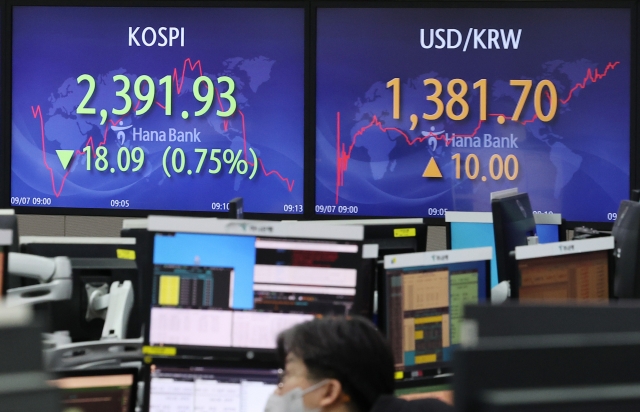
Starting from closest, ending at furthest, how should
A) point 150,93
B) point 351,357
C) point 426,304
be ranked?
point 351,357, point 426,304, point 150,93

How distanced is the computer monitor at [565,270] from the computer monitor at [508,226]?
0.32m

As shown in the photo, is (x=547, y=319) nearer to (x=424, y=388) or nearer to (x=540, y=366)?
(x=540, y=366)

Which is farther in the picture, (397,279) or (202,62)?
(202,62)

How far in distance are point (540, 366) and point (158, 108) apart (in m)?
4.48

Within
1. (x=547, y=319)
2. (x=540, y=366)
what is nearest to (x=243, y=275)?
(x=547, y=319)

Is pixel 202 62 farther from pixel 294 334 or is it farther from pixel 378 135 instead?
pixel 294 334

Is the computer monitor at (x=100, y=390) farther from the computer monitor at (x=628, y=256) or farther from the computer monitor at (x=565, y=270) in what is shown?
the computer monitor at (x=628, y=256)

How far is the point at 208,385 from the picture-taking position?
197cm

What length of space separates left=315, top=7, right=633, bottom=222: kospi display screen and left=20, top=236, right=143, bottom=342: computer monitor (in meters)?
2.25

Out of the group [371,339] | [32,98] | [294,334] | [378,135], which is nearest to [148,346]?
[294,334]

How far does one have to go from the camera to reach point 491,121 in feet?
15.9

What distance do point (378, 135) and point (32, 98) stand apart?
6.56 feet

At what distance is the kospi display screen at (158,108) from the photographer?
195 inches

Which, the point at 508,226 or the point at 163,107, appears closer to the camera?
the point at 508,226
